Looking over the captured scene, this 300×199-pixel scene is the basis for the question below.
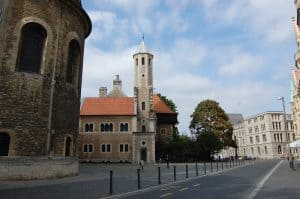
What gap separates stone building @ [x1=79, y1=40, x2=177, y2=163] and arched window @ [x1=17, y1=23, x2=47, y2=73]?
116ft

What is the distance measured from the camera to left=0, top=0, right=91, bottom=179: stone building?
18.1 meters

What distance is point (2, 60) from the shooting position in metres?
18.6

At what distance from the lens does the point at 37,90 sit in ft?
63.9

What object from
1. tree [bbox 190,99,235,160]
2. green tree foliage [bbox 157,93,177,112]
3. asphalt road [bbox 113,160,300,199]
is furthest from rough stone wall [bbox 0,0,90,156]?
green tree foliage [bbox 157,93,177,112]

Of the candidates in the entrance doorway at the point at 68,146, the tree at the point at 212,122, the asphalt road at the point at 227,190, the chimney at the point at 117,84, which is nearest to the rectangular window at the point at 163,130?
the tree at the point at 212,122

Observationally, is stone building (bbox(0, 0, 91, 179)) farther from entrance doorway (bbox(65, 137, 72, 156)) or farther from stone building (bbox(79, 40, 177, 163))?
→ stone building (bbox(79, 40, 177, 163))

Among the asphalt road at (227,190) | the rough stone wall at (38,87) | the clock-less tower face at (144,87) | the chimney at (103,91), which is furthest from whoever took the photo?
the chimney at (103,91)

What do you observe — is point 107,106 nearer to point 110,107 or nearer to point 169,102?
point 110,107

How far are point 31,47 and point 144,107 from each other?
38056 mm

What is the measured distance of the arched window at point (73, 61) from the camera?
23075 mm

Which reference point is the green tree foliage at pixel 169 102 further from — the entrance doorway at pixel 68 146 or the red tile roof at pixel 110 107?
the entrance doorway at pixel 68 146

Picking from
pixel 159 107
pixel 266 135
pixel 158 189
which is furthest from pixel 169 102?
pixel 158 189

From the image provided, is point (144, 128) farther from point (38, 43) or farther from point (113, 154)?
point (38, 43)

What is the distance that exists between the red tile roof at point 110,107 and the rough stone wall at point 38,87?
115 feet
